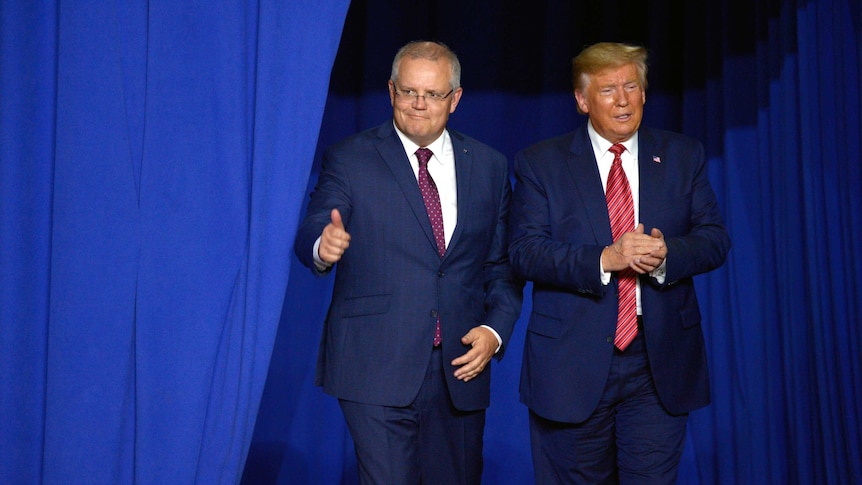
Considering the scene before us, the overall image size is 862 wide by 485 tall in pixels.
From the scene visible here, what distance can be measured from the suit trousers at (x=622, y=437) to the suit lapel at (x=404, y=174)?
2.08ft

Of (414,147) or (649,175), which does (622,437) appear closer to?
(649,175)

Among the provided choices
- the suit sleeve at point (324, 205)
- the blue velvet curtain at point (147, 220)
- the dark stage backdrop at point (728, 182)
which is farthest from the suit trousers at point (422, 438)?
the dark stage backdrop at point (728, 182)

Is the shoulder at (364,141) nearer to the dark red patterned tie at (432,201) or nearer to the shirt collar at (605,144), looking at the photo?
the dark red patterned tie at (432,201)

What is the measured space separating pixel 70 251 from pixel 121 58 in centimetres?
50

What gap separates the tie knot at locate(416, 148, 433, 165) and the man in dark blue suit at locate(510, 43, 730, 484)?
296 millimetres

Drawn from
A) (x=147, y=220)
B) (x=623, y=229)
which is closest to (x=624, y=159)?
(x=623, y=229)

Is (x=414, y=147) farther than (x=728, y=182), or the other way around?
(x=728, y=182)

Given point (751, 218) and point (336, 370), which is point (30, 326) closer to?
point (336, 370)

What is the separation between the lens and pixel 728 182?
13.6ft

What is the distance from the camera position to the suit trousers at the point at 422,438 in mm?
2645

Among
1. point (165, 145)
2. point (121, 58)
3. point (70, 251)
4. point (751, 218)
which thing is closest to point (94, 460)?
point (70, 251)

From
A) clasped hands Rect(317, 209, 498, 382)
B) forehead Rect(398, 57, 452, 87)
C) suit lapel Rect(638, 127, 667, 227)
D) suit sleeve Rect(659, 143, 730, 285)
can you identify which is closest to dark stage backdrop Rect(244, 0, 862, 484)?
suit sleeve Rect(659, 143, 730, 285)

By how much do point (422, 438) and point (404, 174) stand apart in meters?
0.73

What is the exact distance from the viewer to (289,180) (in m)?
2.50
